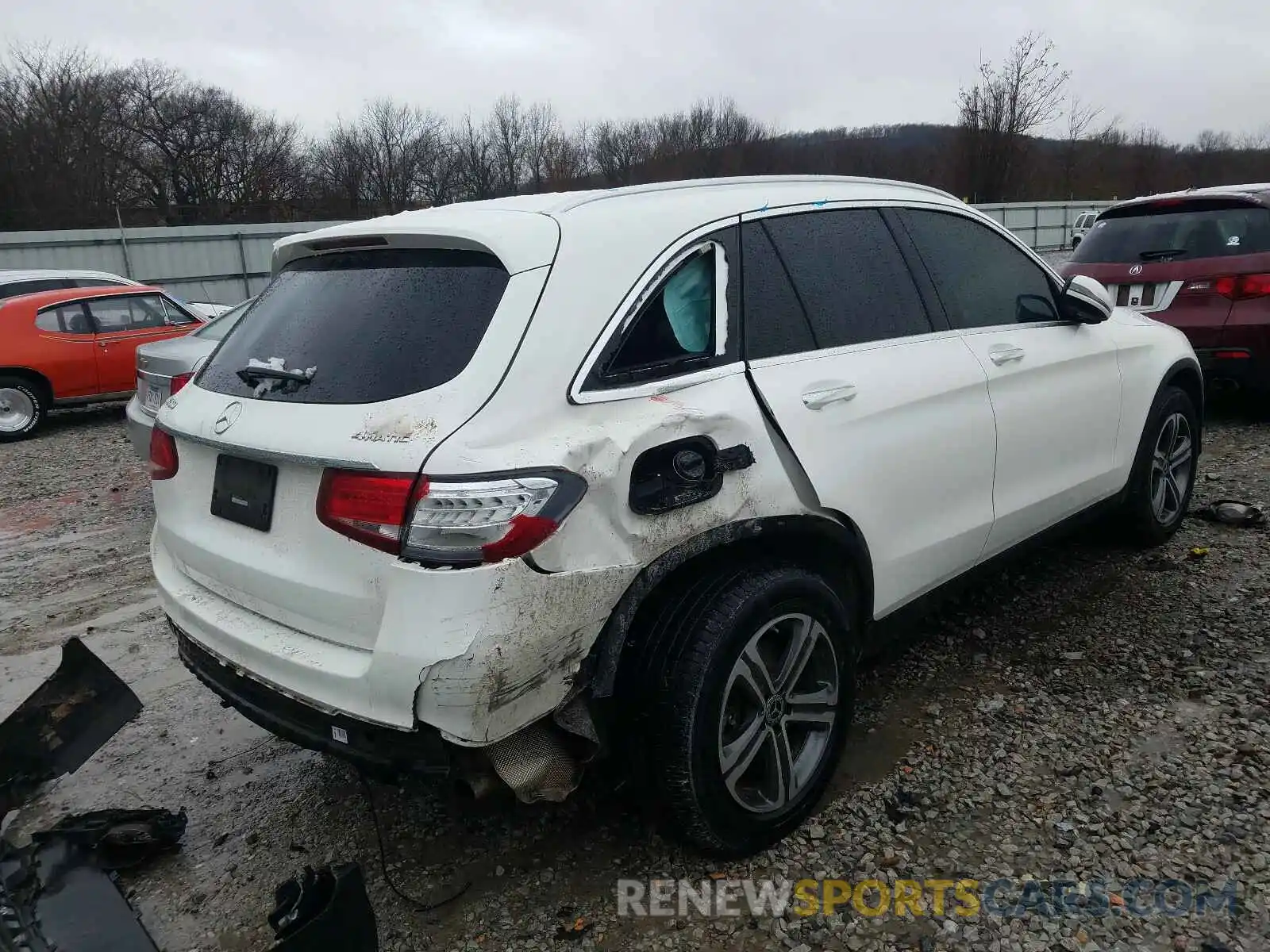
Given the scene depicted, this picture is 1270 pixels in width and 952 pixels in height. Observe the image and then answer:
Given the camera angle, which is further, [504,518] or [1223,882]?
[1223,882]

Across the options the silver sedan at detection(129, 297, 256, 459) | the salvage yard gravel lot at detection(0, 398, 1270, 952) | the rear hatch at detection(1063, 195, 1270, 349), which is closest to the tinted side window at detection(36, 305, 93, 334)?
the silver sedan at detection(129, 297, 256, 459)

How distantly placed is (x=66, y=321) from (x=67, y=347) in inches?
12.0

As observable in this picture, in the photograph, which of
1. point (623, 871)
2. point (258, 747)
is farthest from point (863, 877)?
point (258, 747)

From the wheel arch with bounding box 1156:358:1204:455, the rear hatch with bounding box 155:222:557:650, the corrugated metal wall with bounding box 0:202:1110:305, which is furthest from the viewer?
the corrugated metal wall with bounding box 0:202:1110:305

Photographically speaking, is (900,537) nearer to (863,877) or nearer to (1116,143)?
(863,877)

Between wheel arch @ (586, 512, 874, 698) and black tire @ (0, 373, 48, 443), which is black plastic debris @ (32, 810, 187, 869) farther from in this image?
black tire @ (0, 373, 48, 443)

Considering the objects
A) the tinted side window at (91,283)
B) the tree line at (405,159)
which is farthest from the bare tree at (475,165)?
the tinted side window at (91,283)

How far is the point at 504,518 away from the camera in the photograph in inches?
75.6

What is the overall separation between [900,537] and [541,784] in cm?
133

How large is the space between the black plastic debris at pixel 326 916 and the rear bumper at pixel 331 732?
0.82 feet

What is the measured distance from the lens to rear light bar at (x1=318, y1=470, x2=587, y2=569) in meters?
1.92

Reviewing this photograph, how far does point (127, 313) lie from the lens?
33.3ft

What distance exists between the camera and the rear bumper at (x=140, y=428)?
220 inches

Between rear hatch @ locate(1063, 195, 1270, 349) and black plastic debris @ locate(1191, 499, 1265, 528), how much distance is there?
73.5 inches
